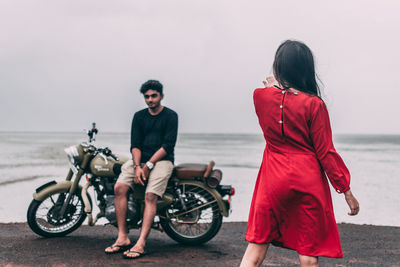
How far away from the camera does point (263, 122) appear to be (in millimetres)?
2852

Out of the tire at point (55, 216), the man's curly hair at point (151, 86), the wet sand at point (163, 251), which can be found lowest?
the wet sand at point (163, 251)

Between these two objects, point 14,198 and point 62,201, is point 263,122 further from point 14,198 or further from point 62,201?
point 14,198

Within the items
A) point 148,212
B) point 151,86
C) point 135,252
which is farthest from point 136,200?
point 151,86

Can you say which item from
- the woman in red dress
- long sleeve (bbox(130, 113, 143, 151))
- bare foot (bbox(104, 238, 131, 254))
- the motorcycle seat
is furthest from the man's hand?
the woman in red dress

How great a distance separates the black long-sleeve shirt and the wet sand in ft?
3.78

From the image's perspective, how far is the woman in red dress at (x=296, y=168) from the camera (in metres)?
2.74

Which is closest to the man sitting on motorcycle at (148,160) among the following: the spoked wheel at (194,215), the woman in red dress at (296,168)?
the spoked wheel at (194,215)

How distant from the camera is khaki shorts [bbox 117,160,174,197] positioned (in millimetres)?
5391

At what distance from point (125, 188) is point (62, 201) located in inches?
42.5

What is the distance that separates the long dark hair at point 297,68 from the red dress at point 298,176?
75 mm

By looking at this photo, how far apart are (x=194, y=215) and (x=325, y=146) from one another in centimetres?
320

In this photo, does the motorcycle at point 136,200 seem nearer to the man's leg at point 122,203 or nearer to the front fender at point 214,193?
the front fender at point 214,193

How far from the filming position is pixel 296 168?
2.76m

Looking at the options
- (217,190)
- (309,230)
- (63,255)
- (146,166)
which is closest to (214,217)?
(217,190)
